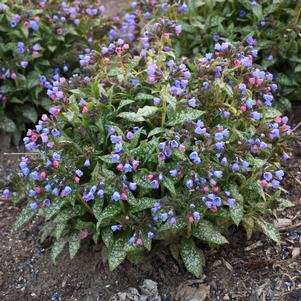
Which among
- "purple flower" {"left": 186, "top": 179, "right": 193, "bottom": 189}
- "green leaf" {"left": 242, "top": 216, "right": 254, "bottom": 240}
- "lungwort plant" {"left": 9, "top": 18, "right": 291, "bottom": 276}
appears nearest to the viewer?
"purple flower" {"left": 186, "top": 179, "right": 193, "bottom": 189}

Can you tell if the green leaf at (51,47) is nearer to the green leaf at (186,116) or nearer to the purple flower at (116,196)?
the green leaf at (186,116)

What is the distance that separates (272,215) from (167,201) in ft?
3.91

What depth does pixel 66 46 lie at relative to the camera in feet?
17.4

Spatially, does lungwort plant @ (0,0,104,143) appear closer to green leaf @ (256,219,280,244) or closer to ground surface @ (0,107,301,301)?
ground surface @ (0,107,301,301)

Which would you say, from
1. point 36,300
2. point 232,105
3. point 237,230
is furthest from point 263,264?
point 36,300

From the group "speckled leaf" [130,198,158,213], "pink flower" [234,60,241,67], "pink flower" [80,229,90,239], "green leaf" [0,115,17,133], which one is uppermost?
"pink flower" [234,60,241,67]

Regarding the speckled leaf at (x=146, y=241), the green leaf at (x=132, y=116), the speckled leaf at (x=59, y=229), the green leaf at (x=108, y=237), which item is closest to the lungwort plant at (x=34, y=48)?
the green leaf at (x=132, y=116)

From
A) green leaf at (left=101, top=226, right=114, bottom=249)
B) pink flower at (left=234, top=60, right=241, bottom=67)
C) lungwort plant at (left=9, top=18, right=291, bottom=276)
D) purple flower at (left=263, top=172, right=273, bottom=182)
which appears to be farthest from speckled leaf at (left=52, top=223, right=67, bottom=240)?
pink flower at (left=234, top=60, right=241, bottom=67)

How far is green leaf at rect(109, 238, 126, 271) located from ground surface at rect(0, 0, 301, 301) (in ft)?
1.09

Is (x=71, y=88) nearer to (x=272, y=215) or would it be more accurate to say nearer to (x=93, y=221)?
(x=93, y=221)

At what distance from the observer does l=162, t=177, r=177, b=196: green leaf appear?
332 cm

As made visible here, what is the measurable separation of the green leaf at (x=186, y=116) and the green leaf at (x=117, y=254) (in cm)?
86

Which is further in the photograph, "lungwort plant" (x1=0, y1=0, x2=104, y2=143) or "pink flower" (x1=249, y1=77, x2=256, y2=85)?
"lungwort plant" (x1=0, y1=0, x2=104, y2=143)

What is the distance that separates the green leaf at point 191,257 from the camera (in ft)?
11.8
